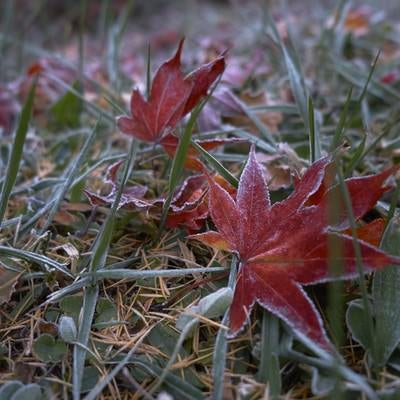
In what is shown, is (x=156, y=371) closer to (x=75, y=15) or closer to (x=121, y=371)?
(x=121, y=371)

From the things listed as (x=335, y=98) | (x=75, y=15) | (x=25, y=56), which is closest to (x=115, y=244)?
(x=335, y=98)

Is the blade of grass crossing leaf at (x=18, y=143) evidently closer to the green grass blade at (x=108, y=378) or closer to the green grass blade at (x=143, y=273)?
the green grass blade at (x=143, y=273)

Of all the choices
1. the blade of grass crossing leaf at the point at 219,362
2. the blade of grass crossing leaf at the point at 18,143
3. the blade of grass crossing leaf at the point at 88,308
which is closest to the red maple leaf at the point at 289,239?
the blade of grass crossing leaf at the point at 219,362

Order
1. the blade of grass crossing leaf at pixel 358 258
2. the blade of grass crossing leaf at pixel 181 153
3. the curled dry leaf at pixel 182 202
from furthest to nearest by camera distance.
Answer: the curled dry leaf at pixel 182 202
the blade of grass crossing leaf at pixel 181 153
the blade of grass crossing leaf at pixel 358 258

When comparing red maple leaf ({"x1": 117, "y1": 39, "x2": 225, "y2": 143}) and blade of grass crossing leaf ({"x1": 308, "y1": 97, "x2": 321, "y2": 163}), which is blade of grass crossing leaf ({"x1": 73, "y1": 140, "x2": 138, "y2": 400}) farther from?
blade of grass crossing leaf ({"x1": 308, "y1": 97, "x2": 321, "y2": 163})

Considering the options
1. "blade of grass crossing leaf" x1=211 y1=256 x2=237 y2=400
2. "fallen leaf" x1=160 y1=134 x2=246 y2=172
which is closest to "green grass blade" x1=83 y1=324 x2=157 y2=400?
"blade of grass crossing leaf" x1=211 y1=256 x2=237 y2=400
